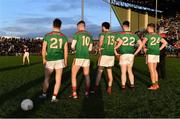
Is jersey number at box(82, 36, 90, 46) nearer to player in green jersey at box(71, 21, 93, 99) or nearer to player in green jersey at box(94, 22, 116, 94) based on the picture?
player in green jersey at box(71, 21, 93, 99)

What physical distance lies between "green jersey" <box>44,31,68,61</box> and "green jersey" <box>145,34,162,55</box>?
13.3ft

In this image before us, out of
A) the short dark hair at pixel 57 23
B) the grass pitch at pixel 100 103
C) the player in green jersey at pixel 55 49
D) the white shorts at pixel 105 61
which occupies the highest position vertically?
the short dark hair at pixel 57 23

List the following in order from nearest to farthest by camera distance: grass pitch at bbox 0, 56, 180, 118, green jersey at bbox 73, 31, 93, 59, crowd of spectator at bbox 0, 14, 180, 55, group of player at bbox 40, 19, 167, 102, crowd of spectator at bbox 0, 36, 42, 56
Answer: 1. grass pitch at bbox 0, 56, 180, 118
2. group of player at bbox 40, 19, 167, 102
3. green jersey at bbox 73, 31, 93, 59
4. crowd of spectator at bbox 0, 14, 180, 55
5. crowd of spectator at bbox 0, 36, 42, 56

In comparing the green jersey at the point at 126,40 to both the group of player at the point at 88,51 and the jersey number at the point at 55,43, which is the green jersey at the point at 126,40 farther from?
the jersey number at the point at 55,43

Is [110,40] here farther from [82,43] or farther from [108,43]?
[82,43]

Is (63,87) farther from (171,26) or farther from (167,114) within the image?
(171,26)

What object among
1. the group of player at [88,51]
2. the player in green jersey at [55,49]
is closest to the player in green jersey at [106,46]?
the group of player at [88,51]

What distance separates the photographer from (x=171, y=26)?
69.1m

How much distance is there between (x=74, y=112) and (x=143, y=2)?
78034mm

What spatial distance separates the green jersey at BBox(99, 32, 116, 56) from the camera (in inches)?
549

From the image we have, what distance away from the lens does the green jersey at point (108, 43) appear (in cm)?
1395

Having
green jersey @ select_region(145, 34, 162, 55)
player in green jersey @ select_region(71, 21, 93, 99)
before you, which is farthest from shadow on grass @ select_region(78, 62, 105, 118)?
green jersey @ select_region(145, 34, 162, 55)

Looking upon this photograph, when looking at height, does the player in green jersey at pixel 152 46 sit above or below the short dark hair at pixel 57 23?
below

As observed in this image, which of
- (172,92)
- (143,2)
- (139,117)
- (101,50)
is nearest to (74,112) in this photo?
(139,117)
